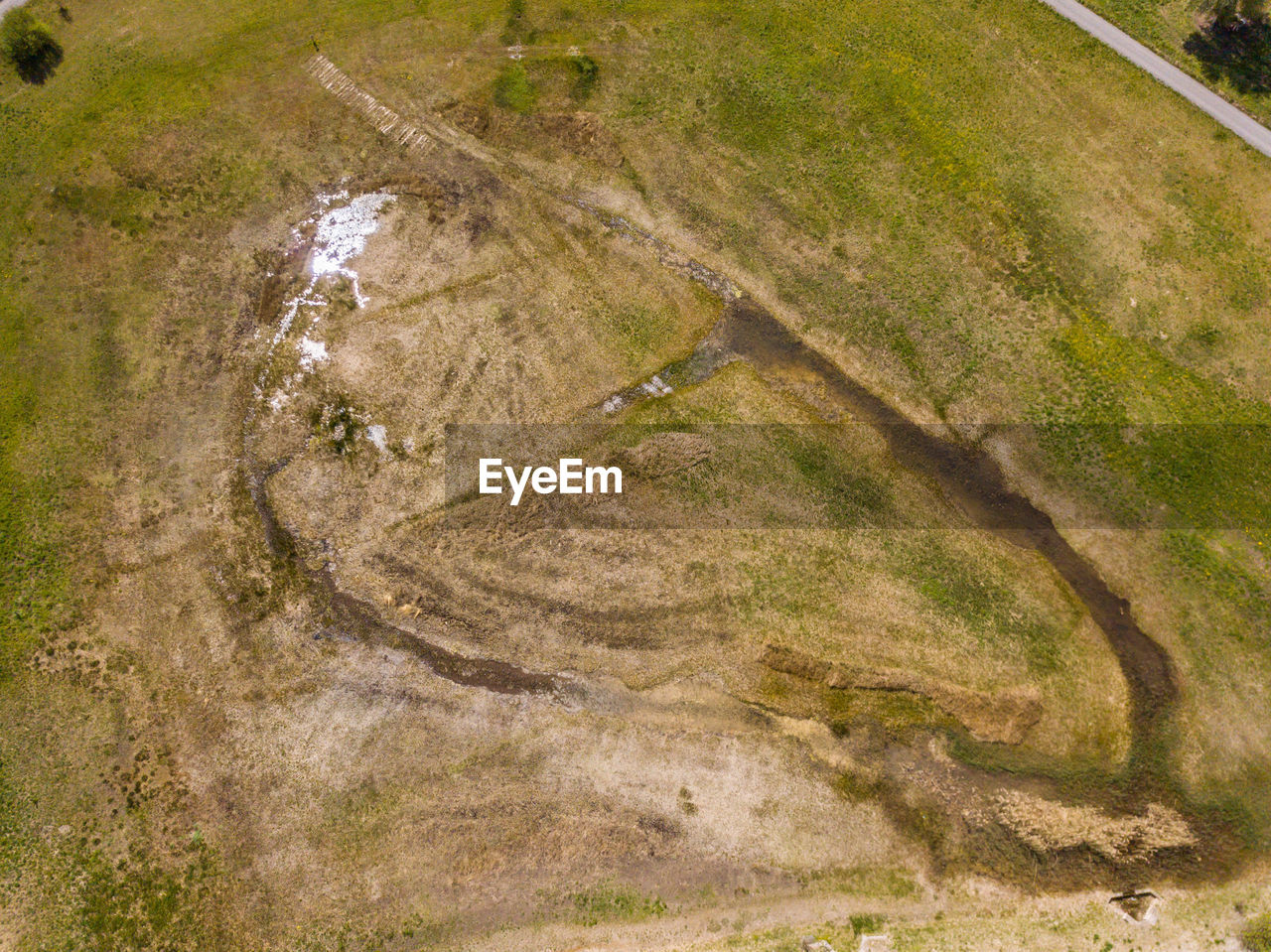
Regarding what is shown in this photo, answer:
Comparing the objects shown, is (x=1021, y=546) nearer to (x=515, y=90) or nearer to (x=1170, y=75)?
(x=1170, y=75)

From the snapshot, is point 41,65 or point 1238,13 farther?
point 41,65

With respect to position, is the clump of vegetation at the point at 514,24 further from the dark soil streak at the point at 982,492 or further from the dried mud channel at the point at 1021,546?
the dark soil streak at the point at 982,492

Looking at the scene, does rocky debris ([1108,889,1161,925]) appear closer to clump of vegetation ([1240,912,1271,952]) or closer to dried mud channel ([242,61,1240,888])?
dried mud channel ([242,61,1240,888])

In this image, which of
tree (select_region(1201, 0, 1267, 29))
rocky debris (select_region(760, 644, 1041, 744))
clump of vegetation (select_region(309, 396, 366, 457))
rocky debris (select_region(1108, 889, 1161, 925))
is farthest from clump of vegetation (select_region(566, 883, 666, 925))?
tree (select_region(1201, 0, 1267, 29))

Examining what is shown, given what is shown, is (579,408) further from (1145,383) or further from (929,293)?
(1145,383)

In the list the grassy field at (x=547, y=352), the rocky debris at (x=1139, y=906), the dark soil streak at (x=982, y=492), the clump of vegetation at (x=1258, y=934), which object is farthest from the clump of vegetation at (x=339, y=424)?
the clump of vegetation at (x=1258, y=934)

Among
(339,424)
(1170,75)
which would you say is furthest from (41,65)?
(1170,75)
